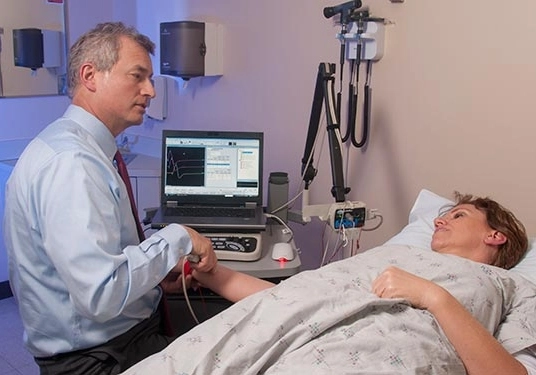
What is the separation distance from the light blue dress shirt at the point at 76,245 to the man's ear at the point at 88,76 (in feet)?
0.21

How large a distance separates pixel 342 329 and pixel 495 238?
0.63m

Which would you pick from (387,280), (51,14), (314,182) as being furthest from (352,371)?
(51,14)

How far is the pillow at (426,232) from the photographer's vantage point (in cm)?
156

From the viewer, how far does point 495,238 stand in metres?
1.55

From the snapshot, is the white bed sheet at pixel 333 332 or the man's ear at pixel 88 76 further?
the man's ear at pixel 88 76

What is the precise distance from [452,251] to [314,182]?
40.0 inches

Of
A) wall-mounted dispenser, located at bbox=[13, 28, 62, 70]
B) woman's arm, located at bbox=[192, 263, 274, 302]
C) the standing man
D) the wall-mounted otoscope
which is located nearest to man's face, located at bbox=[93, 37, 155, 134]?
the standing man

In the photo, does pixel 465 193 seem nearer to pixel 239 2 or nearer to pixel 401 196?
pixel 401 196

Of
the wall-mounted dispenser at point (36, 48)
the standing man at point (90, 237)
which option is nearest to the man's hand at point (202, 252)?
the standing man at point (90, 237)

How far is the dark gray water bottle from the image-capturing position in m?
2.14

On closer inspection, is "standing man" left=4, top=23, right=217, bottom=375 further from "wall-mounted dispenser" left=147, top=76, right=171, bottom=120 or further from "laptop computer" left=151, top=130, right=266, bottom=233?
"wall-mounted dispenser" left=147, top=76, right=171, bottom=120

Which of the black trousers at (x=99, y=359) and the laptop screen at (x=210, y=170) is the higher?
the laptop screen at (x=210, y=170)

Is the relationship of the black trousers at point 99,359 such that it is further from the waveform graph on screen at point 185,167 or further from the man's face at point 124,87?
the waveform graph on screen at point 185,167

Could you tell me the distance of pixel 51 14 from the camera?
305cm
